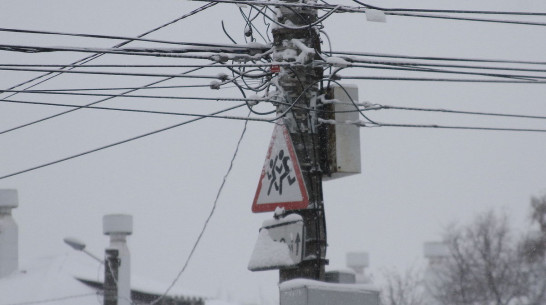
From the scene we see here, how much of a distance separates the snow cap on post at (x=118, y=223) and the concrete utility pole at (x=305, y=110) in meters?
14.5

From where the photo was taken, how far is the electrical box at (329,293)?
8711 mm

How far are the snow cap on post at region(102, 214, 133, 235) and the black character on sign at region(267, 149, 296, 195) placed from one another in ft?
49.0

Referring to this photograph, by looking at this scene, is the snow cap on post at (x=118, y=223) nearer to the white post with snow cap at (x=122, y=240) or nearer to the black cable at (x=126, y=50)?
the white post with snow cap at (x=122, y=240)

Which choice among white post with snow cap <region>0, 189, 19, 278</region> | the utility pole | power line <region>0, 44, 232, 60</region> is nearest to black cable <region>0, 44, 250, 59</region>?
power line <region>0, 44, 232, 60</region>

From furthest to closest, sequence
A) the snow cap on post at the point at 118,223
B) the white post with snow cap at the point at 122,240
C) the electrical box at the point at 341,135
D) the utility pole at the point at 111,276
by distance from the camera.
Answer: the snow cap on post at the point at 118,223 < the white post with snow cap at the point at 122,240 < the utility pole at the point at 111,276 < the electrical box at the point at 341,135

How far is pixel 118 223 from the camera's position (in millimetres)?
24484

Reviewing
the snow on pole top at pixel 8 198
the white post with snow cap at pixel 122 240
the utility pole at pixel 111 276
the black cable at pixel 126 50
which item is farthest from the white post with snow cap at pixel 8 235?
the black cable at pixel 126 50

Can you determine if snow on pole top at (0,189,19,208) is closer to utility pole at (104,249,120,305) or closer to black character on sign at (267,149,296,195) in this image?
utility pole at (104,249,120,305)

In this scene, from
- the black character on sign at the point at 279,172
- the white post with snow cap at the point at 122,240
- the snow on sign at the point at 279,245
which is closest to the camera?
the snow on sign at the point at 279,245

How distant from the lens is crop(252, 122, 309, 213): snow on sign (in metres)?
9.65

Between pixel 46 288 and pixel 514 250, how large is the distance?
80.0 feet

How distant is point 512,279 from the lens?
42.0 metres

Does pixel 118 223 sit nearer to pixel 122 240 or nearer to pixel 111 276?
pixel 122 240

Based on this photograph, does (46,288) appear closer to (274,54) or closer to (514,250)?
(274,54)
